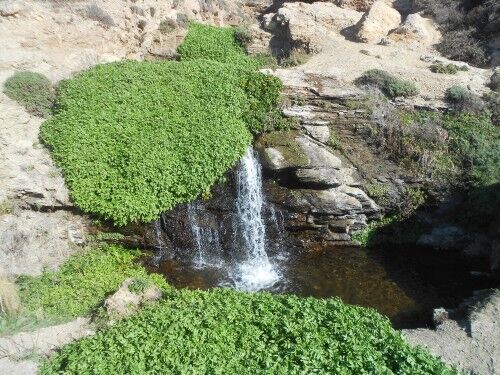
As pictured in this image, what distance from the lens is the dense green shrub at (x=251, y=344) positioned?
7391 millimetres

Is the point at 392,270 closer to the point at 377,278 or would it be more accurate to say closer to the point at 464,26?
the point at 377,278

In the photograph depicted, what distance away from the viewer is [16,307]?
9664 millimetres

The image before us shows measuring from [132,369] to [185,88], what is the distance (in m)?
9.16

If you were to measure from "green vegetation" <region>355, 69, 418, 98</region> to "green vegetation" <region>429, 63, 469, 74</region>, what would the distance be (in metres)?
2.05

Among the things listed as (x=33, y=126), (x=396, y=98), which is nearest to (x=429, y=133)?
(x=396, y=98)

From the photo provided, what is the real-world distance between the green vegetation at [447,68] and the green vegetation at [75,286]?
12893 millimetres

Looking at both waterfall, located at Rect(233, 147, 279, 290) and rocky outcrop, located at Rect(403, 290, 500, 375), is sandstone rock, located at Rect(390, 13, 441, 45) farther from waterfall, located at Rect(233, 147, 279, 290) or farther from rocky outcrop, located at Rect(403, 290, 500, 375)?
rocky outcrop, located at Rect(403, 290, 500, 375)

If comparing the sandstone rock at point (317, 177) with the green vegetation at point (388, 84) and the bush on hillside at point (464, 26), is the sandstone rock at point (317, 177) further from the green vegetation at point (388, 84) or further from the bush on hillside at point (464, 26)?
the bush on hillside at point (464, 26)

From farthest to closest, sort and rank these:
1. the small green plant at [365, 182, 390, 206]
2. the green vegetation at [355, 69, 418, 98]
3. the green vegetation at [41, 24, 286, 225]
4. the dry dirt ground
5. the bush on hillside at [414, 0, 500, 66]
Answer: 1. the bush on hillside at [414, 0, 500, 66]
2. the green vegetation at [355, 69, 418, 98]
3. the small green plant at [365, 182, 390, 206]
4. the green vegetation at [41, 24, 286, 225]
5. the dry dirt ground

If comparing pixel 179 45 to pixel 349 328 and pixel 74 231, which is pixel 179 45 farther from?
pixel 349 328

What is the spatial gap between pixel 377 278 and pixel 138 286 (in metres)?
6.62

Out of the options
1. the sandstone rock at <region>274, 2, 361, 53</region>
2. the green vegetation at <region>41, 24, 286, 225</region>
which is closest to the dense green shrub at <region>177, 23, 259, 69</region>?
the sandstone rock at <region>274, 2, 361, 53</region>

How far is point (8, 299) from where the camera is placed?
379 inches

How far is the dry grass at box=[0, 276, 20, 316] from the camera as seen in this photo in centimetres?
952
